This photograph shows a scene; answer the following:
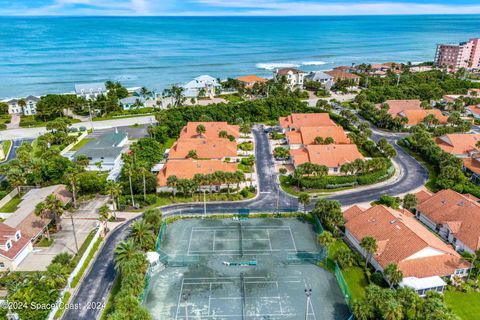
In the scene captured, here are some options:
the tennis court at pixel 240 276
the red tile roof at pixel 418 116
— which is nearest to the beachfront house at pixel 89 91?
the tennis court at pixel 240 276

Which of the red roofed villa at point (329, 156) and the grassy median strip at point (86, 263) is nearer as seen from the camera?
the grassy median strip at point (86, 263)

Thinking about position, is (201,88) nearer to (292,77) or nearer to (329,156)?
(292,77)

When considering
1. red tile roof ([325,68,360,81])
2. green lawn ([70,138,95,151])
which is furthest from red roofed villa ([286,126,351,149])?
red tile roof ([325,68,360,81])

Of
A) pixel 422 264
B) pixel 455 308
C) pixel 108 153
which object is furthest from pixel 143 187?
pixel 455 308

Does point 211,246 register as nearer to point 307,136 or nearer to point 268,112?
point 307,136

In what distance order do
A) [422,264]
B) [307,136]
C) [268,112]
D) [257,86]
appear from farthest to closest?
[257,86] < [268,112] < [307,136] < [422,264]

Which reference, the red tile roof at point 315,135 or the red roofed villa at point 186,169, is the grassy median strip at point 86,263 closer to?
the red roofed villa at point 186,169

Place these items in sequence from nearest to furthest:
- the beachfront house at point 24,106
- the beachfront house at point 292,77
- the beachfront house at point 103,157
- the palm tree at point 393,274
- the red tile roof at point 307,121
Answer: the palm tree at point 393,274 < the beachfront house at point 103,157 < the red tile roof at point 307,121 < the beachfront house at point 24,106 < the beachfront house at point 292,77
